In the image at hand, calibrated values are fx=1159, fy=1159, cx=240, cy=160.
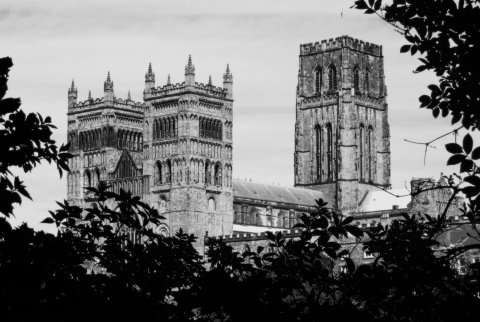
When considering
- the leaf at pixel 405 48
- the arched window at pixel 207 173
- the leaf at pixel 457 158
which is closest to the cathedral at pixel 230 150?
the arched window at pixel 207 173

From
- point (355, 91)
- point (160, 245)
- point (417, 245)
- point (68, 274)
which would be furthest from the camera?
point (355, 91)

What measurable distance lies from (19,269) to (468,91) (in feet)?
18.4

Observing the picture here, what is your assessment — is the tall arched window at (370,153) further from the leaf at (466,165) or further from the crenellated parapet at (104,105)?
the leaf at (466,165)

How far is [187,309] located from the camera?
13945mm

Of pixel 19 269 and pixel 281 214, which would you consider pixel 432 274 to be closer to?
pixel 19 269

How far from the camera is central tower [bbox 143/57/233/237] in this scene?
351 feet

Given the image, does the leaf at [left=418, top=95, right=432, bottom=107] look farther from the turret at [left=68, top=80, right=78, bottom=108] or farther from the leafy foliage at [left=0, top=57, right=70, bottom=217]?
the turret at [left=68, top=80, right=78, bottom=108]

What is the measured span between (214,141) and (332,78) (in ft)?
70.8

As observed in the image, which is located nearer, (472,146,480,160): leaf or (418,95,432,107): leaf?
(472,146,480,160): leaf

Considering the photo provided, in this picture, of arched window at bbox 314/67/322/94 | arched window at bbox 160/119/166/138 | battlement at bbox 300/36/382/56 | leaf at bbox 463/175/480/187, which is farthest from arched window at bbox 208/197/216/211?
leaf at bbox 463/175/480/187

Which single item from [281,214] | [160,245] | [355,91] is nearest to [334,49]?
[355,91]

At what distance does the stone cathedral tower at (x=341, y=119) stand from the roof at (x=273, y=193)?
7.43 ft

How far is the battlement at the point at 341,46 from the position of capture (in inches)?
4986

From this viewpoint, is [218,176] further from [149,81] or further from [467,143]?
[467,143]
